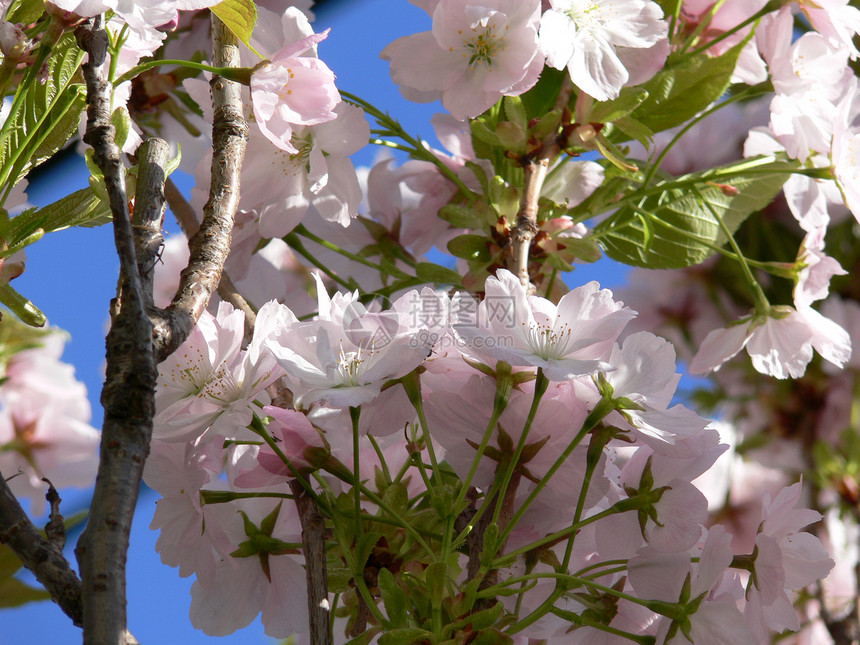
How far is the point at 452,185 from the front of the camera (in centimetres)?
73

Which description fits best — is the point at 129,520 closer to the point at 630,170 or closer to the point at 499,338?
the point at 499,338

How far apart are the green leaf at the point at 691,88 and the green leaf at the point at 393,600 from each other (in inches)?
16.5

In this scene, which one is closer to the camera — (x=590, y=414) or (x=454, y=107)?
(x=590, y=414)

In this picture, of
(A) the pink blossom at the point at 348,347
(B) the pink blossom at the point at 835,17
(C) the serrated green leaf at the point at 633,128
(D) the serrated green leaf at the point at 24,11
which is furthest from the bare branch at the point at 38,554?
(B) the pink blossom at the point at 835,17

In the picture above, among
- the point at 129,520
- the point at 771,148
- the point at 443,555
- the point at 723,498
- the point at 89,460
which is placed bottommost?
the point at 723,498

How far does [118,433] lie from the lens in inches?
12.0

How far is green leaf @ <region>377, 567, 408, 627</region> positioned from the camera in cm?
39

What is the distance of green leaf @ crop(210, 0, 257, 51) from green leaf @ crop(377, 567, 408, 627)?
0.93ft

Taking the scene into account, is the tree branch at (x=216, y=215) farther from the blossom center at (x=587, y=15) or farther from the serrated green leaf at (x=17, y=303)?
the blossom center at (x=587, y=15)

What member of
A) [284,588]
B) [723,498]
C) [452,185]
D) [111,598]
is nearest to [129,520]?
[111,598]

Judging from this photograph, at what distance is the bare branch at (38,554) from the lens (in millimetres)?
316

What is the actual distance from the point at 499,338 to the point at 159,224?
168 millimetres

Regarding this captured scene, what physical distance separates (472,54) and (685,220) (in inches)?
9.8

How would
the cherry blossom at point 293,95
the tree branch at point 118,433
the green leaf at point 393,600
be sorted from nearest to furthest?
1. the tree branch at point 118,433
2. the green leaf at point 393,600
3. the cherry blossom at point 293,95
